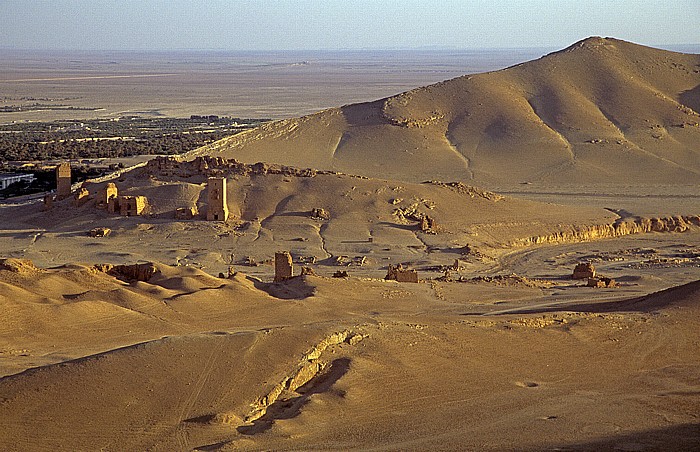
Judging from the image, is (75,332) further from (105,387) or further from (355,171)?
(355,171)

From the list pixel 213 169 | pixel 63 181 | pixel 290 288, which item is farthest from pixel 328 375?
pixel 63 181

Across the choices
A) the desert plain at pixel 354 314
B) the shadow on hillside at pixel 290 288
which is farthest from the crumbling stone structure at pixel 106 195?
the shadow on hillside at pixel 290 288

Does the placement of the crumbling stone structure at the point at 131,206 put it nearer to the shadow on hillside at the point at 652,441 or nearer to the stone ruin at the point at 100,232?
the stone ruin at the point at 100,232

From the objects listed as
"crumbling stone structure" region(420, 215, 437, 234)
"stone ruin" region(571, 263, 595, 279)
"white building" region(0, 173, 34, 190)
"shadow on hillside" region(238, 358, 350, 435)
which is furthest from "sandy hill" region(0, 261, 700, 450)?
"white building" region(0, 173, 34, 190)

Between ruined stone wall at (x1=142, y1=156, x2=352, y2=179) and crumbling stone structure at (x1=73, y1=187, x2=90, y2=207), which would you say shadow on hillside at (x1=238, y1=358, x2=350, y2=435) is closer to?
ruined stone wall at (x1=142, y1=156, x2=352, y2=179)

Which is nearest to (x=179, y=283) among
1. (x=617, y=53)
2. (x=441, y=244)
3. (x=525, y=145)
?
(x=441, y=244)

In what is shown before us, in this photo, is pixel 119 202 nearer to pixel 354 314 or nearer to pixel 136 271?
pixel 136 271
